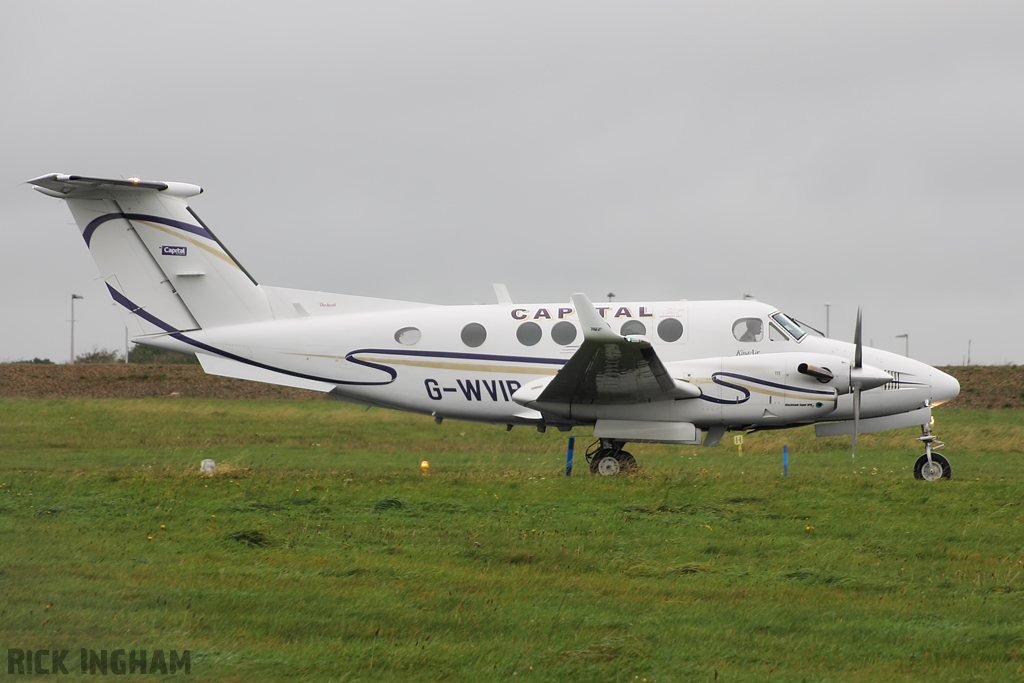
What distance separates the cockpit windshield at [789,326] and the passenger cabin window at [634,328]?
7.81ft

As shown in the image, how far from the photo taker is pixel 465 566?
1009 centimetres

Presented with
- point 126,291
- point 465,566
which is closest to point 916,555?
point 465,566

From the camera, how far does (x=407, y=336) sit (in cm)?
1834

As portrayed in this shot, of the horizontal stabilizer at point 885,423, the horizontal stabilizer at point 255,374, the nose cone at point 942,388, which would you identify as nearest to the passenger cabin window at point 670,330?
the horizontal stabilizer at point 885,423

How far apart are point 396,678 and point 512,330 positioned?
11.6m

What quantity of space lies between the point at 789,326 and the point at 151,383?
37.3 m

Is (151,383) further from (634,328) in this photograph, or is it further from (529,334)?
(634,328)

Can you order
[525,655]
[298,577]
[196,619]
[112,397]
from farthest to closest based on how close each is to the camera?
[112,397] → [298,577] → [196,619] → [525,655]

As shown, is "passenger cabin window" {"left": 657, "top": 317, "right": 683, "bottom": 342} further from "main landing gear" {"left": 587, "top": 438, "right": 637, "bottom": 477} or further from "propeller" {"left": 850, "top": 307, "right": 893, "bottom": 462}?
"propeller" {"left": 850, "top": 307, "right": 893, "bottom": 462}

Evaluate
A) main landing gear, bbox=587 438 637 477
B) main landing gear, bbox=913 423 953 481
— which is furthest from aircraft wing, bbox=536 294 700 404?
main landing gear, bbox=913 423 953 481

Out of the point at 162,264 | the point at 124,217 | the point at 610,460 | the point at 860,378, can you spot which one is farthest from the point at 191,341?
the point at 860,378

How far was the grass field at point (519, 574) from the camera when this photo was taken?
7055 millimetres

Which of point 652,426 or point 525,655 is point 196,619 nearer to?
point 525,655

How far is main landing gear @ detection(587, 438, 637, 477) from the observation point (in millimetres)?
17375
